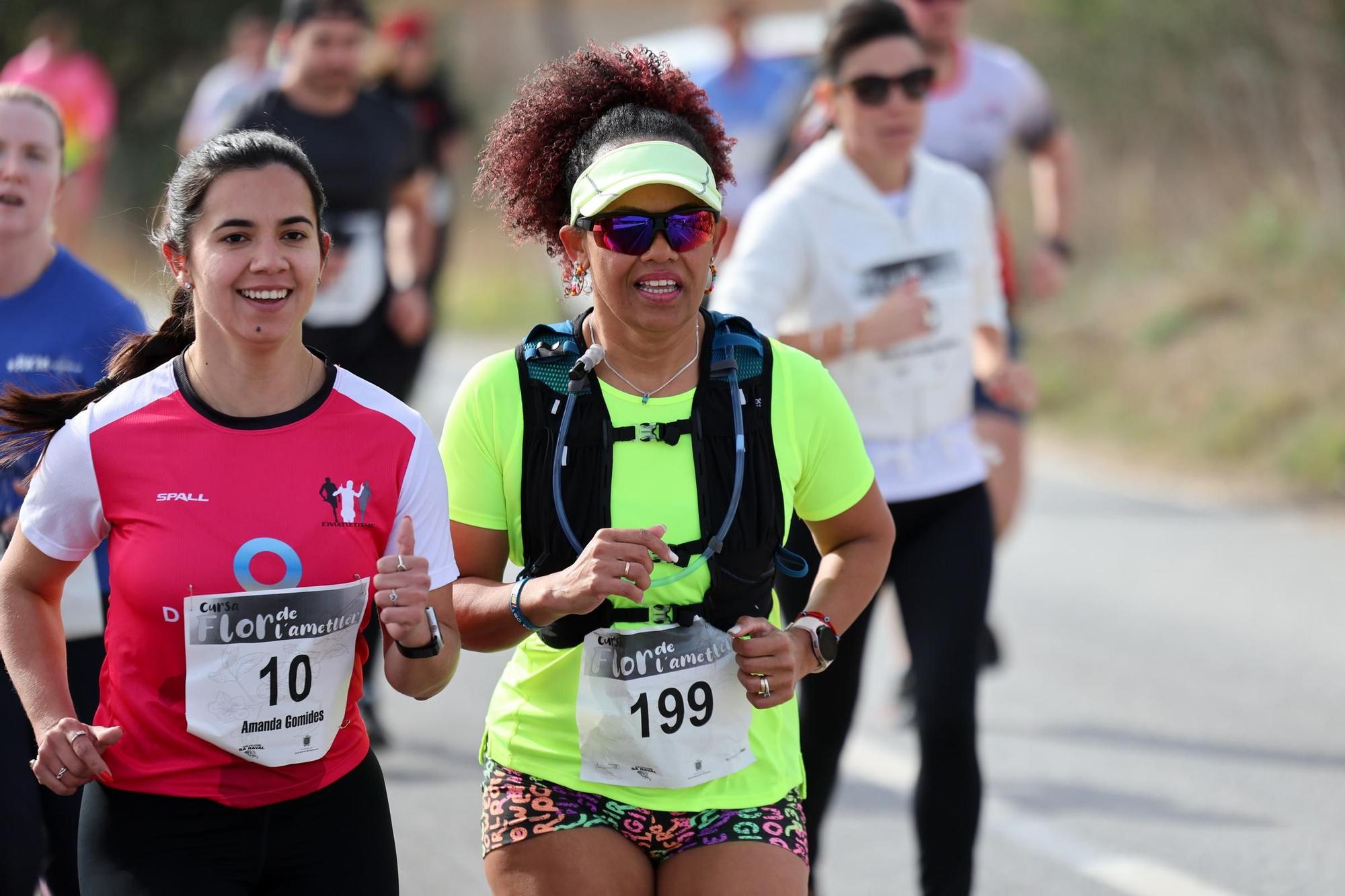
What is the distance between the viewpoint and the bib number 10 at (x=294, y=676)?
10.3 feet

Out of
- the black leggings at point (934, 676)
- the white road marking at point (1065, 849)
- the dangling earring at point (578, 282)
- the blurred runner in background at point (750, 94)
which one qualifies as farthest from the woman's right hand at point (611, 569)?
the blurred runner in background at point (750, 94)

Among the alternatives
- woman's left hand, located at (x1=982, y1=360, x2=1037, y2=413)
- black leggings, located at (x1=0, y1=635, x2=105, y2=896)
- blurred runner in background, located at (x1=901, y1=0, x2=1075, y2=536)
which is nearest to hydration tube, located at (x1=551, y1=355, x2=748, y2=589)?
black leggings, located at (x1=0, y1=635, x2=105, y2=896)

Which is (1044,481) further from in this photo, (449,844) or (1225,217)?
(449,844)

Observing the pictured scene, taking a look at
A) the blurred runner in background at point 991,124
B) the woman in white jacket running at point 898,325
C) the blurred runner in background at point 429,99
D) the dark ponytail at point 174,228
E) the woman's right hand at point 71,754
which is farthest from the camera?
the blurred runner in background at point 429,99

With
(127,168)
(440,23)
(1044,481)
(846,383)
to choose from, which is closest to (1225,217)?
(1044,481)

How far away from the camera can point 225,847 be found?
3.11 meters

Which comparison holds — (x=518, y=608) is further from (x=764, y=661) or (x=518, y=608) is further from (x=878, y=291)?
(x=878, y=291)

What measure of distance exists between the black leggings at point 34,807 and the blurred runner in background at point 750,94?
461cm

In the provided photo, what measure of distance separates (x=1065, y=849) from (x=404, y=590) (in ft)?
10.1

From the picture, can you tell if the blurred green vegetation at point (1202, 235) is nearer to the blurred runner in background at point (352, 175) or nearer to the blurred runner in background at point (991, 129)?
the blurred runner in background at point (991, 129)

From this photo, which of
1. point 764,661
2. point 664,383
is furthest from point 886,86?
point 764,661

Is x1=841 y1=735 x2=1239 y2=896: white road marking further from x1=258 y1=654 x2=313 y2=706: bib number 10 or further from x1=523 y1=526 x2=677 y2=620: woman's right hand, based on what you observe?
x1=258 y1=654 x2=313 y2=706: bib number 10

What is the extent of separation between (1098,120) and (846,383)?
13234mm

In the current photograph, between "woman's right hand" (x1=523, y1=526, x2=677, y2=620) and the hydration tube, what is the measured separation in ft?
0.55
